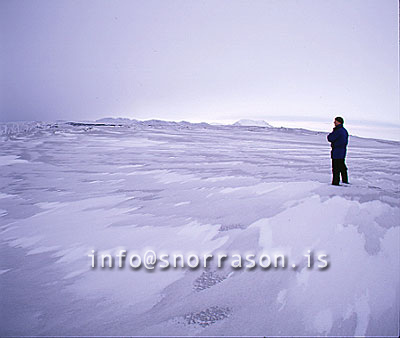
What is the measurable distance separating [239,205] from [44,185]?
398 centimetres

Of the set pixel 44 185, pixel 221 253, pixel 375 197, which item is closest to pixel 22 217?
pixel 44 185

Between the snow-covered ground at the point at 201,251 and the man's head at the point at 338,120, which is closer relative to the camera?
the snow-covered ground at the point at 201,251

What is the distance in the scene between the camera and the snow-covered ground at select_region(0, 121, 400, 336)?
1592 mm

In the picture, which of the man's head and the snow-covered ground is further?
the man's head

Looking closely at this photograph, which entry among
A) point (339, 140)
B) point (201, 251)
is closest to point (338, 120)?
point (339, 140)

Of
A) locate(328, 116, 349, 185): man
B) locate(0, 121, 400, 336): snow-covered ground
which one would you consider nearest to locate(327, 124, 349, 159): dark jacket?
locate(328, 116, 349, 185): man

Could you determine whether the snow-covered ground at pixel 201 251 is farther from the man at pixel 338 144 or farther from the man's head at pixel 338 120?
the man's head at pixel 338 120

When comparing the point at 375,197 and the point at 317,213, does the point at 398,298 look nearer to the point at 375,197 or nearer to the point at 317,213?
the point at 317,213

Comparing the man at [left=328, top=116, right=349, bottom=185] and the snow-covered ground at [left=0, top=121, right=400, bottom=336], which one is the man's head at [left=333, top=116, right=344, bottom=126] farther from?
the snow-covered ground at [left=0, top=121, right=400, bottom=336]

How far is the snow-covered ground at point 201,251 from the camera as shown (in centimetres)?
159

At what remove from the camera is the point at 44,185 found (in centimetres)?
478

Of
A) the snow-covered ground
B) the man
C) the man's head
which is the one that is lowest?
the snow-covered ground

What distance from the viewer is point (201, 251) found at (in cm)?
236

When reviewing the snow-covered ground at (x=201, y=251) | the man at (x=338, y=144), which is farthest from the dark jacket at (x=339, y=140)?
the snow-covered ground at (x=201, y=251)
